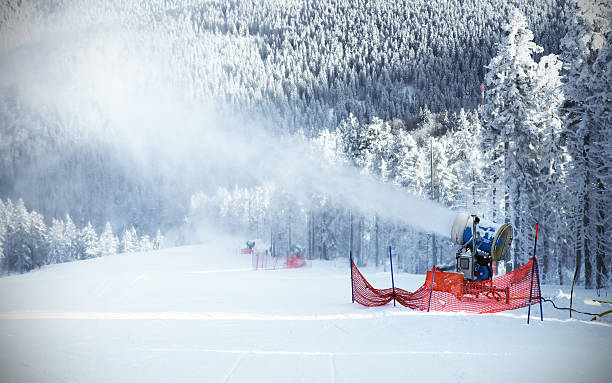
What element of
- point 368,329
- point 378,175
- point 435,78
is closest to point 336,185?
point 378,175

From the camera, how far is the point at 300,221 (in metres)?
53.4

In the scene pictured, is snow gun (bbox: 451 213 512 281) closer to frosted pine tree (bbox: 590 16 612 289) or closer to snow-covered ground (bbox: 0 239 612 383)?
snow-covered ground (bbox: 0 239 612 383)

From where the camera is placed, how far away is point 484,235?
12.3 m

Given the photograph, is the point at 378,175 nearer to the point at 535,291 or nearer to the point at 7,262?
the point at 535,291

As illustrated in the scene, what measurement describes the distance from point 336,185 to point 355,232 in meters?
7.41

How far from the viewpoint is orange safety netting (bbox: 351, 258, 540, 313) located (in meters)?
11.6

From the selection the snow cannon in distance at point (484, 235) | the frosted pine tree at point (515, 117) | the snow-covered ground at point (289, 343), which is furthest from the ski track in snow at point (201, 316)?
the frosted pine tree at point (515, 117)

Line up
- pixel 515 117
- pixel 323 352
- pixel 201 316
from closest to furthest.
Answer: pixel 323 352
pixel 201 316
pixel 515 117

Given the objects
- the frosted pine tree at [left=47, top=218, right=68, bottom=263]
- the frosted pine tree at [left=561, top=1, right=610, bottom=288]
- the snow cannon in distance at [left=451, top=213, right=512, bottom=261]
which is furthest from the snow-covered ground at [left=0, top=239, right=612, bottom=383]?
A: the frosted pine tree at [left=47, top=218, right=68, bottom=263]

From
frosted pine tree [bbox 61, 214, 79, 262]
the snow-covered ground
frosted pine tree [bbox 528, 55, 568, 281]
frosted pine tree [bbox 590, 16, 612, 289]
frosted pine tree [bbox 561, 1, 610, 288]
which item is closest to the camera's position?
the snow-covered ground

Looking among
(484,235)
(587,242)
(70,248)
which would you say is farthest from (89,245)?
(587,242)

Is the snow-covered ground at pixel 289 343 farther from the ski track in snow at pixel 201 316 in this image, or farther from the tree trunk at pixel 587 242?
the tree trunk at pixel 587 242

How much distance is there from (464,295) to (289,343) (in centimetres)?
726

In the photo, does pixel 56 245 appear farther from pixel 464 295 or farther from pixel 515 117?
pixel 464 295
